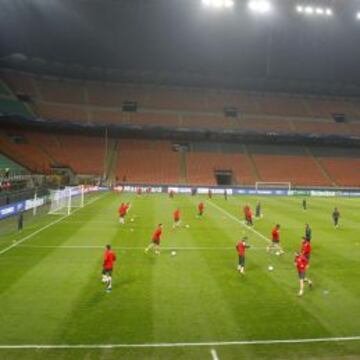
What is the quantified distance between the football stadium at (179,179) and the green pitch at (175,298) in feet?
0.29

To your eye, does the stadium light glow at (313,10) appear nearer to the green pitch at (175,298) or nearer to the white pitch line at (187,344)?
the green pitch at (175,298)

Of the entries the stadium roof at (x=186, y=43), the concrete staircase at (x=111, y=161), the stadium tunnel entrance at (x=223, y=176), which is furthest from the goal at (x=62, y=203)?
the stadium tunnel entrance at (x=223, y=176)

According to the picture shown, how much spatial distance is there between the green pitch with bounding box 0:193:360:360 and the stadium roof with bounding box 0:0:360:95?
31163 mm

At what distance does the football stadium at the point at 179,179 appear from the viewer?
14.3 m

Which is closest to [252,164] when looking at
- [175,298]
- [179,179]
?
[179,179]

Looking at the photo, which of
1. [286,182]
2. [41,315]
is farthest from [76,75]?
[41,315]

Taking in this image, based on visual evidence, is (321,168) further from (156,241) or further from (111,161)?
(156,241)

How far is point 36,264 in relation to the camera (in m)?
21.7

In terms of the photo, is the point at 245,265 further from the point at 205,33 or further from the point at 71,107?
the point at 71,107

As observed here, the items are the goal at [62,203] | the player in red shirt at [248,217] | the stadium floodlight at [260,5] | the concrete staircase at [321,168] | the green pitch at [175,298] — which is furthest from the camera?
the concrete staircase at [321,168]

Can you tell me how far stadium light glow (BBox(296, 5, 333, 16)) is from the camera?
150 feet

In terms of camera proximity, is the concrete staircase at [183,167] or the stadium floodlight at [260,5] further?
the concrete staircase at [183,167]

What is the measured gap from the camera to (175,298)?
16.7 meters

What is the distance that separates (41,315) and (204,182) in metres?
63.5
